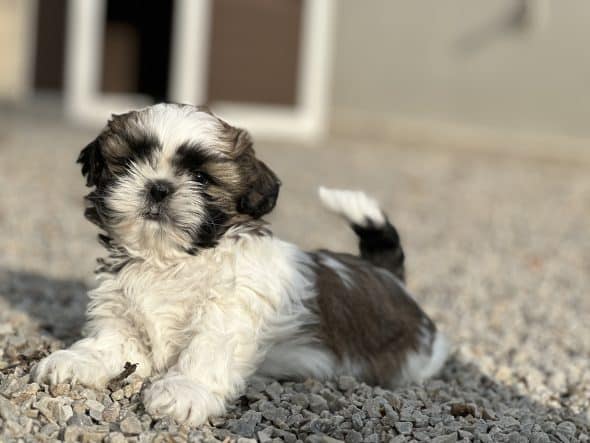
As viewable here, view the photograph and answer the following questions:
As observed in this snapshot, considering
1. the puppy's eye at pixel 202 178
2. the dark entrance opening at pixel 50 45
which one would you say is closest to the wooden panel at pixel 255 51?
the dark entrance opening at pixel 50 45

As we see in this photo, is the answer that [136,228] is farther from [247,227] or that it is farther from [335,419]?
[335,419]

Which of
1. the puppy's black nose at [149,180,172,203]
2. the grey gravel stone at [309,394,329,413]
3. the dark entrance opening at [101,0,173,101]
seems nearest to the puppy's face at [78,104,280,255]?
the puppy's black nose at [149,180,172,203]

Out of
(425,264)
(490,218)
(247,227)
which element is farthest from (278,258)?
(490,218)

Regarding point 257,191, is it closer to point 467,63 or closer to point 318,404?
point 318,404

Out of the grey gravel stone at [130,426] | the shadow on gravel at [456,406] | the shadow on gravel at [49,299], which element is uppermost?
the grey gravel stone at [130,426]

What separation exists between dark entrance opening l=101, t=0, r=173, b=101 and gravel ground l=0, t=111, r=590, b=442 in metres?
1.70

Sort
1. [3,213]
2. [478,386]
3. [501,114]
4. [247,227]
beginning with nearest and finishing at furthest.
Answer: [247,227] → [478,386] → [3,213] → [501,114]

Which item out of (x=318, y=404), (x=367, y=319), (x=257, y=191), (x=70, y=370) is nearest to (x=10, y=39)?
(x=367, y=319)

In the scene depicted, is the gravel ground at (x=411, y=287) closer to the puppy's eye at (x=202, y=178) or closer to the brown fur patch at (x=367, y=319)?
the brown fur patch at (x=367, y=319)

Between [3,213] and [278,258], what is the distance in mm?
4299

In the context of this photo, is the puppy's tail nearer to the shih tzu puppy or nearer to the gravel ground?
the shih tzu puppy

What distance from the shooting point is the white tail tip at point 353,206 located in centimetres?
386

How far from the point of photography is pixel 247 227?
3.24 metres

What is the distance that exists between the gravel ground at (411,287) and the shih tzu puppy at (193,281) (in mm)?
109
